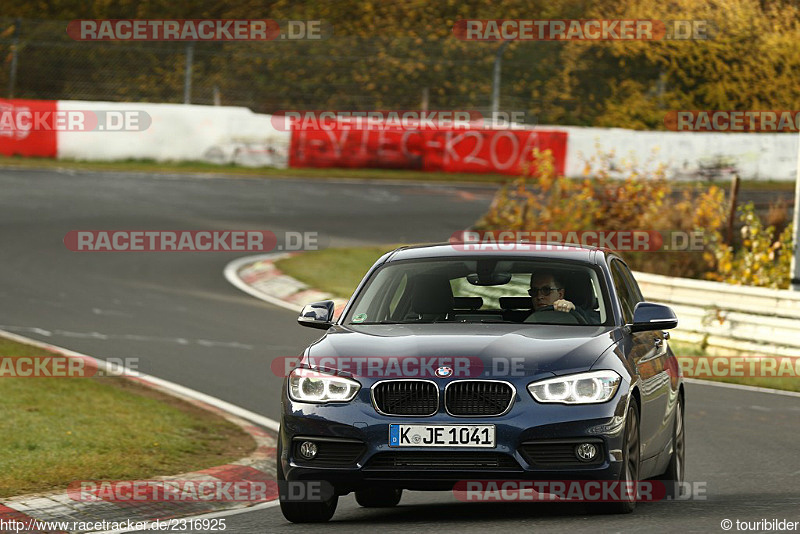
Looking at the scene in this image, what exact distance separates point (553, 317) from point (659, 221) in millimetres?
13640

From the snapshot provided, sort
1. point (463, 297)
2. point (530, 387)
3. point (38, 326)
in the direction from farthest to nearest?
point (38, 326) < point (463, 297) < point (530, 387)

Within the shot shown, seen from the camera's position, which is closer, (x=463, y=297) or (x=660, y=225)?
(x=463, y=297)

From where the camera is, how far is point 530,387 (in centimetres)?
755

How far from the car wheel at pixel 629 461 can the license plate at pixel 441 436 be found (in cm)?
73

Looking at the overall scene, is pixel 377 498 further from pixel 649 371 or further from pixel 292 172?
pixel 292 172

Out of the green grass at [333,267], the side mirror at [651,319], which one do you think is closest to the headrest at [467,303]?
the side mirror at [651,319]

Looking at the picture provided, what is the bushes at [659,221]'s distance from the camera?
19.2 meters

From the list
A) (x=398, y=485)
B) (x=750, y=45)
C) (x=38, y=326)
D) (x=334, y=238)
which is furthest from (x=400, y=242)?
(x=750, y=45)

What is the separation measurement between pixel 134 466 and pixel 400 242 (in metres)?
15.4

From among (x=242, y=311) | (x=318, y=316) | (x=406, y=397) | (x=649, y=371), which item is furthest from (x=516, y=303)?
(x=242, y=311)

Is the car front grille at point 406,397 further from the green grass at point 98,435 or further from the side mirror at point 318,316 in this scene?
the green grass at point 98,435

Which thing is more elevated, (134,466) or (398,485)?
(398,485)

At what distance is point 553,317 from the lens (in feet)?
28.5

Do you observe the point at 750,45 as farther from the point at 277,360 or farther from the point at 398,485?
the point at 398,485
